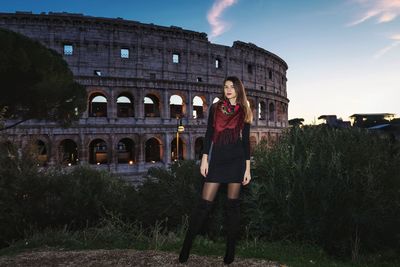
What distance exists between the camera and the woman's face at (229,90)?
3.47 meters

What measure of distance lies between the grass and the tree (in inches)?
360

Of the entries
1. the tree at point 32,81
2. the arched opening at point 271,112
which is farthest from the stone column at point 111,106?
the arched opening at point 271,112

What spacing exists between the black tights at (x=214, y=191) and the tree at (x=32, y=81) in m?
11.2

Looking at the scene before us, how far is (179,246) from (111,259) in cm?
94

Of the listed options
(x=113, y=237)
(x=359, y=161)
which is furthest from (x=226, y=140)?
(x=359, y=161)

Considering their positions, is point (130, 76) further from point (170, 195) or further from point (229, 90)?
point (229, 90)

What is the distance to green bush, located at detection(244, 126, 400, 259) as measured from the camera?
448 centimetres

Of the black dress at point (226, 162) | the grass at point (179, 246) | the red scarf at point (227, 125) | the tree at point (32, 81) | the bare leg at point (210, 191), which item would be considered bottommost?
the grass at point (179, 246)

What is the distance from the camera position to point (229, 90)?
3.47 meters

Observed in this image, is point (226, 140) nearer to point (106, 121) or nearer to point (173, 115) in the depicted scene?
point (106, 121)

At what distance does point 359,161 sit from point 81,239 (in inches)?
193

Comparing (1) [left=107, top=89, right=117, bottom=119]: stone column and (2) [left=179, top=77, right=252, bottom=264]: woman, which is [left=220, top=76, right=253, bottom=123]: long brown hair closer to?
(2) [left=179, top=77, right=252, bottom=264]: woman

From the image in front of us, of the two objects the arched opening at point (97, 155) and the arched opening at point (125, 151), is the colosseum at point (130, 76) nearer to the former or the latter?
the arched opening at point (97, 155)

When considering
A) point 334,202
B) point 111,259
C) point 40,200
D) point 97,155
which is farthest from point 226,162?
point 97,155
